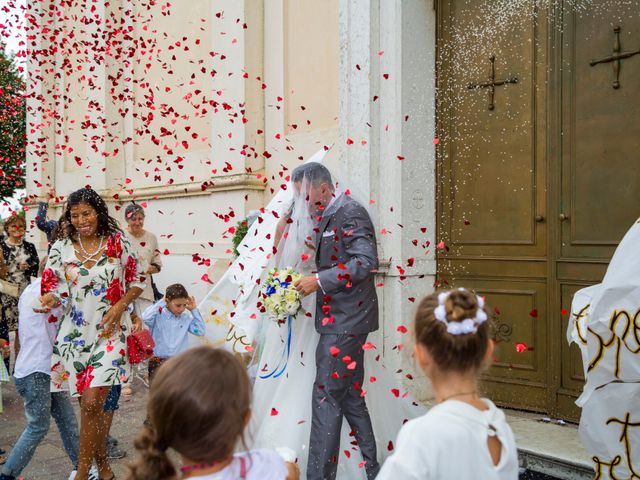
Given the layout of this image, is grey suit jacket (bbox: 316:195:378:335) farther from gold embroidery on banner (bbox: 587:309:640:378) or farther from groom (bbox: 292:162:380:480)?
gold embroidery on banner (bbox: 587:309:640:378)

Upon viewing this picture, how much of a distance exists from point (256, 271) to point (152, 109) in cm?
533

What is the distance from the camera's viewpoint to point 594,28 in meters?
5.01

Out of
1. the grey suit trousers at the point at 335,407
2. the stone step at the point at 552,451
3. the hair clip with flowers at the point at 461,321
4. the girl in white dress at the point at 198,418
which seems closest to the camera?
the girl in white dress at the point at 198,418

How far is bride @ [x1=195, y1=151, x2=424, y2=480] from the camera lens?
4707 mm

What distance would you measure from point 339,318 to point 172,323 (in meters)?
2.15

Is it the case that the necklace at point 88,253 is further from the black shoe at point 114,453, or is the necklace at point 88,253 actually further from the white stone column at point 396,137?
the white stone column at point 396,137

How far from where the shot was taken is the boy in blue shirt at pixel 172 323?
5.97m

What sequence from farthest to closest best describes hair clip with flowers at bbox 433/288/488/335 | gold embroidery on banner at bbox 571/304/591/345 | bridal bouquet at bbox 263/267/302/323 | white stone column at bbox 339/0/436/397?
white stone column at bbox 339/0/436/397
bridal bouquet at bbox 263/267/302/323
gold embroidery on banner at bbox 571/304/591/345
hair clip with flowers at bbox 433/288/488/335

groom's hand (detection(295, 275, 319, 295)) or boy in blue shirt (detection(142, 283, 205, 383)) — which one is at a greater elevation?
groom's hand (detection(295, 275, 319, 295))

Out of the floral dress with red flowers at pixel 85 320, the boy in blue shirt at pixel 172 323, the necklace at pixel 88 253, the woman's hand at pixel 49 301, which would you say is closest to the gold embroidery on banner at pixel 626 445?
the floral dress with red flowers at pixel 85 320

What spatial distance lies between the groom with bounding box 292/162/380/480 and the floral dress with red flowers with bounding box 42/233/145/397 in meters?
1.26

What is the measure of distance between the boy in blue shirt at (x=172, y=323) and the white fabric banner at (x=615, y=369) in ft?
11.6

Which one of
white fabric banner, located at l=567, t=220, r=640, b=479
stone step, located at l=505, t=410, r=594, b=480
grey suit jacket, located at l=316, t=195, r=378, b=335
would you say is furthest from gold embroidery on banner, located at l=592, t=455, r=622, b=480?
grey suit jacket, located at l=316, t=195, r=378, b=335

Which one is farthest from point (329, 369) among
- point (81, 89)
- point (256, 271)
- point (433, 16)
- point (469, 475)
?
point (81, 89)
